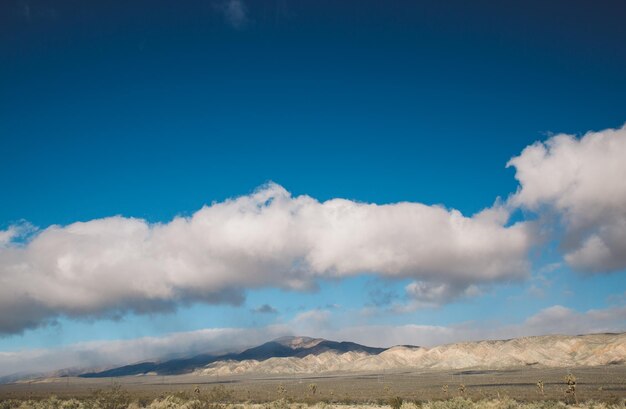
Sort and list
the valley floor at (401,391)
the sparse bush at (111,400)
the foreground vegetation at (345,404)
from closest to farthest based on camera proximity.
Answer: the foreground vegetation at (345,404) → the sparse bush at (111,400) → the valley floor at (401,391)

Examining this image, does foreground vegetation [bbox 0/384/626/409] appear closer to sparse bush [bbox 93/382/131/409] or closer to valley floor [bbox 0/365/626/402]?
sparse bush [bbox 93/382/131/409]

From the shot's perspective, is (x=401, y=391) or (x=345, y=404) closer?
(x=345, y=404)

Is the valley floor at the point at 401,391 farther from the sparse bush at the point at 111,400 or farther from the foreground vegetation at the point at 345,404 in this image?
the sparse bush at the point at 111,400

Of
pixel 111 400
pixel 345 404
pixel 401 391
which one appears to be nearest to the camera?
pixel 111 400

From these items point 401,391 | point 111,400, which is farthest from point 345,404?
point 111,400

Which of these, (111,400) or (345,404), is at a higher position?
(111,400)

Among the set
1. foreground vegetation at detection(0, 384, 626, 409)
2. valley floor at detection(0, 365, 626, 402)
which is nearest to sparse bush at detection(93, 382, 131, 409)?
foreground vegetation at detection(0, 384, 626, 409)

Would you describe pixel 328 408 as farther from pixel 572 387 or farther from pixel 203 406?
pixel 572 387

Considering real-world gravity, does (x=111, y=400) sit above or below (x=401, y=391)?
above

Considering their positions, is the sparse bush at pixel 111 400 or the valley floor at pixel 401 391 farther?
the valley floor at pixel 401 391

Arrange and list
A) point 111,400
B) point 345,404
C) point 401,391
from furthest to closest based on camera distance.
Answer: point 401,391, point 345,404, point 111,400

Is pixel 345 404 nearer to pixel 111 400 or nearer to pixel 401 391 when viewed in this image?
pixel 401 391

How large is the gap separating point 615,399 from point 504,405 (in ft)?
73.0

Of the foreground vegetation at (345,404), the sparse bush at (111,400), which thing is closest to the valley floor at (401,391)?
the foreground vegetation at (345,404)
